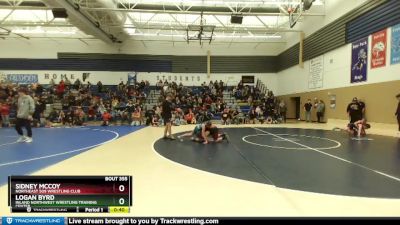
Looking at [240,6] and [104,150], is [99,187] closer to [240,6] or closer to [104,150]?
A: [104,150]

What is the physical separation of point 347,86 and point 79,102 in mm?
17938

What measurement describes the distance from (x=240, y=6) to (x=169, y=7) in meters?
4.40

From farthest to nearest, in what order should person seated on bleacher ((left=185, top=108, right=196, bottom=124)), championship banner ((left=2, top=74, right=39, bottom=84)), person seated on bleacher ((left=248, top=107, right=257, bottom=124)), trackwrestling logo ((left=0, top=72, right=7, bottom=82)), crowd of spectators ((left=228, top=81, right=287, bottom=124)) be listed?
1. championship banner ((left=2, top=74, right=39, bottom=84))
2. trackwrestling logo ((left=0, top=72, right=7, bottom=82))
3. crowd of spectators ((left=228, top=81, right=287, bottom=124))
4. person seated on bleacher ((left=248, top=107, right=257, bottom=124))
5. person seated on bleacher ((left=185, top=108, right=196, bottom=124))

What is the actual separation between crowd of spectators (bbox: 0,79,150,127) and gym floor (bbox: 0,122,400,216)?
1115 centimetres

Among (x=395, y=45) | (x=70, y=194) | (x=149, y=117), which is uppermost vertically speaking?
(x=395, y=45)

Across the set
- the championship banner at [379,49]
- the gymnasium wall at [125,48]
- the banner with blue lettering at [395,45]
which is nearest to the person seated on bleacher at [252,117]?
the championship banner at [379,49]

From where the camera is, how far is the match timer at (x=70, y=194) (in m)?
2.23

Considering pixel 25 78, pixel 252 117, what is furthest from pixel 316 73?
pixel 25 78

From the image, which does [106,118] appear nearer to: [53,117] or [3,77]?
[53,117]

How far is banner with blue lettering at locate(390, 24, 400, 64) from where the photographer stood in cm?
1205

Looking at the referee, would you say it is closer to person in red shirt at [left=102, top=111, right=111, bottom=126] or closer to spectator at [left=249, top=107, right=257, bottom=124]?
person in red shirt at [left=102, top=111, right=111, bottom=126]

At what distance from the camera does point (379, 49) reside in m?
13.2

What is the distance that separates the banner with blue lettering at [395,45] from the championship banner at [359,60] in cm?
173

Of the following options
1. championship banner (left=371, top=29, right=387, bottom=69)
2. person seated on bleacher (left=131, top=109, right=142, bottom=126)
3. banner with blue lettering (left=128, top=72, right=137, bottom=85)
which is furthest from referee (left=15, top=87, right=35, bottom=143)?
banner with blue lettering (left=128, top=72, right=137, bottom=85)
